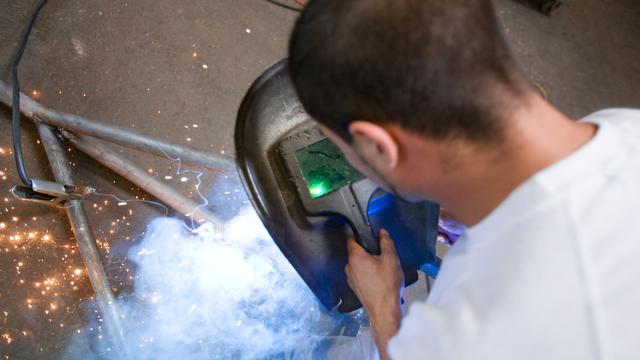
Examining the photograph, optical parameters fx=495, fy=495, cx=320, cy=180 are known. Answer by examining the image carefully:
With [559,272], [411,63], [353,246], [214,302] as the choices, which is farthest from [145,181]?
[559,272]

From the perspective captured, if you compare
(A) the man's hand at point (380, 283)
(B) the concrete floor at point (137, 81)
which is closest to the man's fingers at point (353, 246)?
(A) the man's hand at point (380, 283)

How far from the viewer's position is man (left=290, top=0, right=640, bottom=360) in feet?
1.97

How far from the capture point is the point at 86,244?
4.83 ft

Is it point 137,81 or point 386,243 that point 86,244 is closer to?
point 137,81

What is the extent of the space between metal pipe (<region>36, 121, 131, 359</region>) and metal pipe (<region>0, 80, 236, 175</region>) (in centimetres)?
6

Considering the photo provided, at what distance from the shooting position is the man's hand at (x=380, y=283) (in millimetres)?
921

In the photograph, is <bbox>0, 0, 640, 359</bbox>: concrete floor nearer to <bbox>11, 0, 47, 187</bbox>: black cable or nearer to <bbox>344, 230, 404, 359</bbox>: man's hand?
<bbox>11, 0, 47, 187</bbox>: black cable

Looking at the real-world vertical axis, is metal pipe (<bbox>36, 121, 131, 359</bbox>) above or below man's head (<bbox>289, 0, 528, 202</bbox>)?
below

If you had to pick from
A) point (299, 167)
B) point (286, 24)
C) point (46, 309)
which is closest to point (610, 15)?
point (286, 24)

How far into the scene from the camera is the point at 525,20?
2.20 metres

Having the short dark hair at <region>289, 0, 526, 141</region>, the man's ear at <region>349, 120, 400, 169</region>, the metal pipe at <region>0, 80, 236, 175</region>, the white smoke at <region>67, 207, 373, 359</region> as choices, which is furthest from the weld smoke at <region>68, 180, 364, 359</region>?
the short dark hair at <region>289, 0, 526, 141</region>

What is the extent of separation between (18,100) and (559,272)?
159cm

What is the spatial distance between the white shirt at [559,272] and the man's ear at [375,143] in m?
0.16

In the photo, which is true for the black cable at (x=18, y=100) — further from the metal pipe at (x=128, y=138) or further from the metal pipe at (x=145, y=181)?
the metal pipe at (x=145, y=181)
